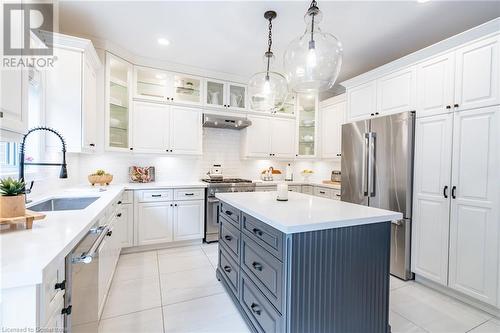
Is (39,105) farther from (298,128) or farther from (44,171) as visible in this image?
(298,128)

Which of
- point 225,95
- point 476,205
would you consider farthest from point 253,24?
point 476,205

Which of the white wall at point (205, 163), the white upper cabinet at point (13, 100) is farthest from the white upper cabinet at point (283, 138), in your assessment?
the white upper cabinet at point (13, 100)

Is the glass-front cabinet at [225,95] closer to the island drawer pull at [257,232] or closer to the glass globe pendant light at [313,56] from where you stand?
the glass globe pendant light at [313,56]

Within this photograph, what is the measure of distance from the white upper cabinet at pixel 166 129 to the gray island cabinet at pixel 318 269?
2321 mm

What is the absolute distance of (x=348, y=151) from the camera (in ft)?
10.6

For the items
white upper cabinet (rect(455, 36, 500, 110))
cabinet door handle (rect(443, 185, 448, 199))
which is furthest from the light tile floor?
white upper cabinet (rect(455, 36, 500, 110))

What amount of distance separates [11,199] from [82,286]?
0.54 meters

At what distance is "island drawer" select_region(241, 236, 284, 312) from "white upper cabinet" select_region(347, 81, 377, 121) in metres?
2.48

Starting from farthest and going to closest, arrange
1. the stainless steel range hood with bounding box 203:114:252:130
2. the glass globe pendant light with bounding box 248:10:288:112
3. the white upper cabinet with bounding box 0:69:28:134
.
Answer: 1. the stainless steel range hood with bounding box 203:114:252:130
2. the glass globe pendant light with bounding box 248:10:288:112
3. the white upper cabinet with bounding box 0:69:28:134

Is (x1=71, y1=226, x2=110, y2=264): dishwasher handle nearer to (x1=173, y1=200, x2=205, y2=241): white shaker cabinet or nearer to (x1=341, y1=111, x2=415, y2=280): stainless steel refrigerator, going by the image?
(x1=173, y1=200, x2=205, y2=241): white shaker cabinet

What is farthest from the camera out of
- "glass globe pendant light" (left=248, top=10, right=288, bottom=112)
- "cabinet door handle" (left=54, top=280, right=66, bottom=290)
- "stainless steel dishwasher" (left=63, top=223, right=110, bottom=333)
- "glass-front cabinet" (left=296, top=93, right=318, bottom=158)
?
"glass-front cabinet" (left=296, top=93, right=318, bottom=158)

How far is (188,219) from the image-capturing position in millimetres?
3455

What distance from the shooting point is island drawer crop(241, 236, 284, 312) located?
1367 mm

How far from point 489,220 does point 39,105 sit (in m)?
4.32
